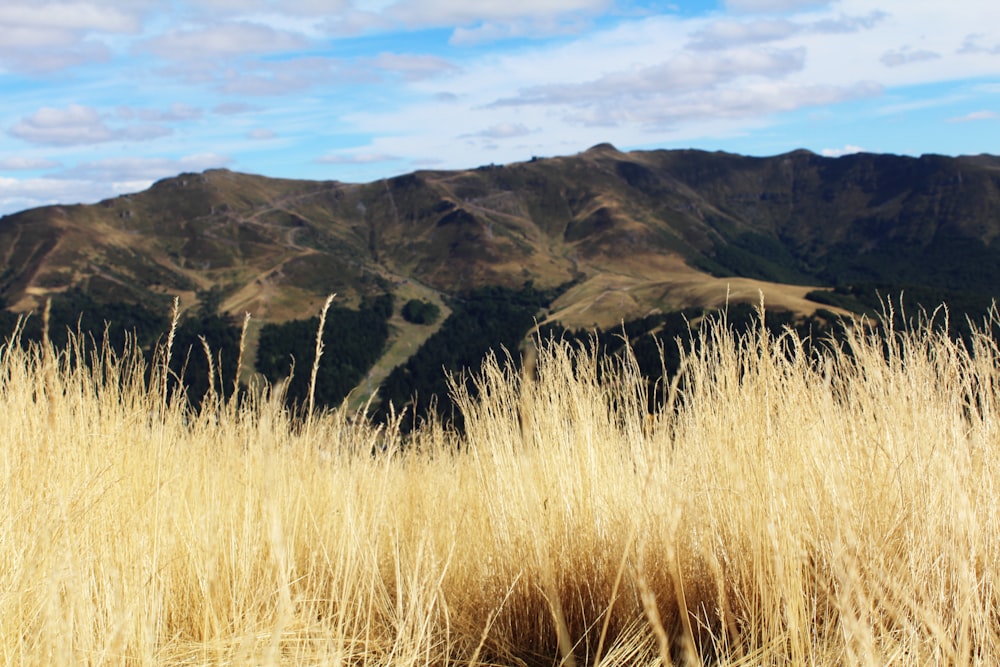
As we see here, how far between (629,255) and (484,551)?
201 meters

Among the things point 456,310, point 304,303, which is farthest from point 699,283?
point 304,303

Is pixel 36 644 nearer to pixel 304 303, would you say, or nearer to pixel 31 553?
pixel 31 553

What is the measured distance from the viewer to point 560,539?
3307 mm

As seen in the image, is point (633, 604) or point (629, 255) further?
point (629, 255)

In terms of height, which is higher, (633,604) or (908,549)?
(908,549)

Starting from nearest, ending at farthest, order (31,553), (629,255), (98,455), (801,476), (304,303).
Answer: (31,553), (801,476), (98,455), (304,303), (629,255)

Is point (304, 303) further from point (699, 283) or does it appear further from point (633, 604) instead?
point (633, 604)

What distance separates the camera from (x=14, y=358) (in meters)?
4.16

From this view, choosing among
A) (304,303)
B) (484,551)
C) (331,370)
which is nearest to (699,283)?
(331,370)

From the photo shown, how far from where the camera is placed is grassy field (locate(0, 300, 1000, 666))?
236cm

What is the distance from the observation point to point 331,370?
10556cm

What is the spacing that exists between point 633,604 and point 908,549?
106cm

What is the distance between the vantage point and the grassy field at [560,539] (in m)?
2.36

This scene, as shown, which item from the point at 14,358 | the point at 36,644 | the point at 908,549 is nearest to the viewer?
the point at 36,644
